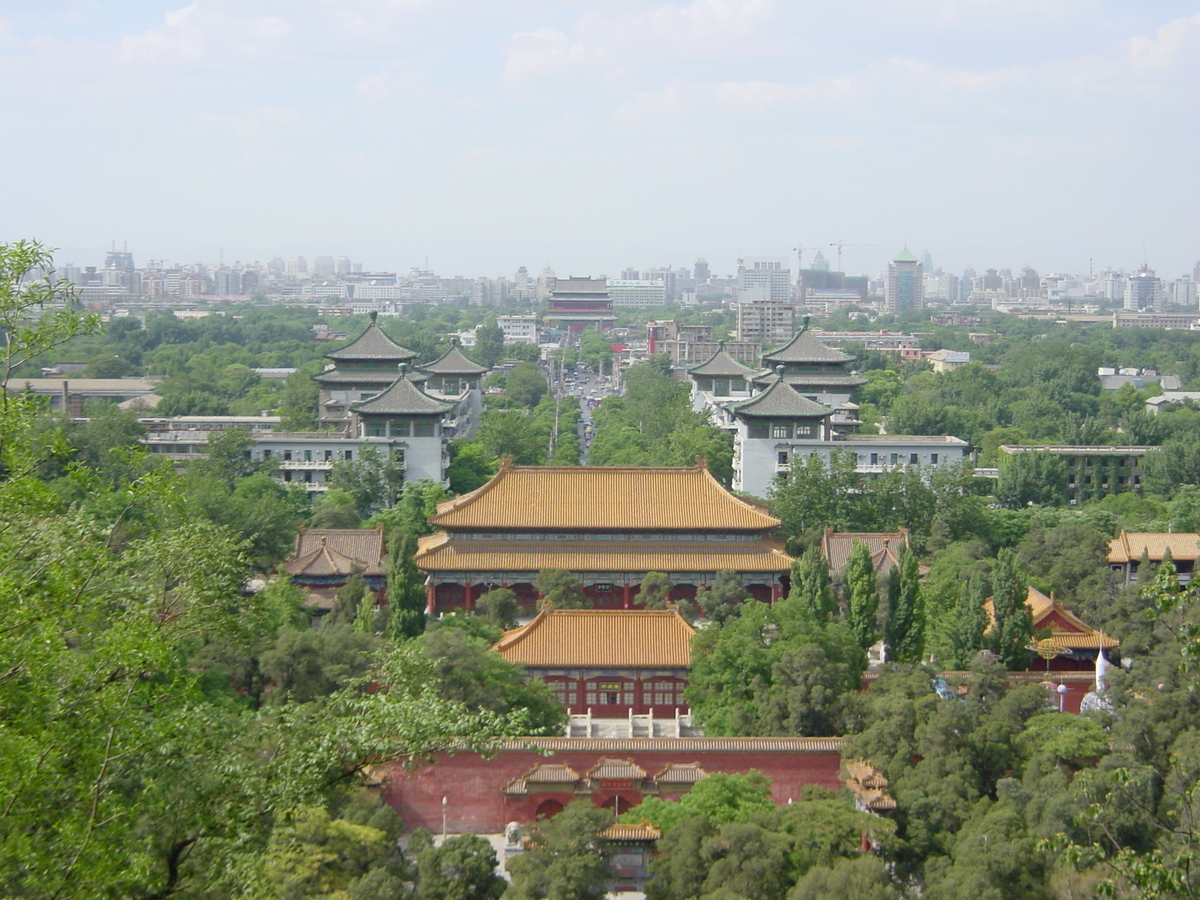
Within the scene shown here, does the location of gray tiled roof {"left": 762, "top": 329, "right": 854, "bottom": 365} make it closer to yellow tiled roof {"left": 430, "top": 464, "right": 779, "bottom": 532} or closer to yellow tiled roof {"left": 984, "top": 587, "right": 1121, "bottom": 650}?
yellow tiled roof {"left": 430, "top": 464, "right": 779, "bottom": 532}

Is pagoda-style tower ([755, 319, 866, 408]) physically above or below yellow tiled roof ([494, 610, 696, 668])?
above

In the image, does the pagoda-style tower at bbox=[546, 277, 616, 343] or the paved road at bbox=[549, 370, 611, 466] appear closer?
the paved road at bbox=[549, 370, 611, 466]

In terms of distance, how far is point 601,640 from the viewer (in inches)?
947

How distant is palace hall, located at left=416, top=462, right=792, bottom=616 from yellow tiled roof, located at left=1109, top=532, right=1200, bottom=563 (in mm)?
8249

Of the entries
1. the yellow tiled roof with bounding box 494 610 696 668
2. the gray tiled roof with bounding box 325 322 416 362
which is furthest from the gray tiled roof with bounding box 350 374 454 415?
the yellow tiled roof with bounding box 494 610 696 668

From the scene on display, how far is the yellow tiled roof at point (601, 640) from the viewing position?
2362 cm

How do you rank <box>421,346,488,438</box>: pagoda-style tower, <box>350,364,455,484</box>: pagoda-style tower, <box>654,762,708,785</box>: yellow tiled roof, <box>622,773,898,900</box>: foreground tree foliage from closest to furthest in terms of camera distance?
1. <box>622,773,898,900</box>: foreground tree foliage
2. <box>654,762,708,785</box>: yellow tiled roof
3. <box>350,364,455,484</box>: pagoda-style tower
4. <box>421,346,488,438</box>: pagoda-style tower

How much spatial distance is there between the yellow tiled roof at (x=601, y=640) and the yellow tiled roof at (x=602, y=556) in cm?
474

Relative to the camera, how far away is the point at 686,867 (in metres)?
16.4

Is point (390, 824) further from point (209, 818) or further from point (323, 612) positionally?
point (323, 612)

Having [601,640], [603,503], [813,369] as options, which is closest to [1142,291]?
[813,369]

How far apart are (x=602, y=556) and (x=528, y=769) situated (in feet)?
30.5

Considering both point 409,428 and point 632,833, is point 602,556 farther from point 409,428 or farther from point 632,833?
point 409,428

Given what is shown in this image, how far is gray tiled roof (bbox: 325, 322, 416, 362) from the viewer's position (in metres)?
49.5
